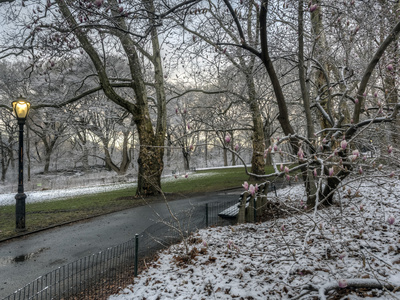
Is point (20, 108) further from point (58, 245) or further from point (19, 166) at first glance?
point (58, 245)

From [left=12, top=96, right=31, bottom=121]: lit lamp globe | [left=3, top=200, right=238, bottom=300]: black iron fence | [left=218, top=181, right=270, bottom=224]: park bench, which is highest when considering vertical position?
[left=12, top=96, right=31, bottom=121]: lit lamp globe

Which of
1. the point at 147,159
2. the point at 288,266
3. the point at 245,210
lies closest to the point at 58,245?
the point at 245,210

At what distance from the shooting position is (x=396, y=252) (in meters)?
3.90

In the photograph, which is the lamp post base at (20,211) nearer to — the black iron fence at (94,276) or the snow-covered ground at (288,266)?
the black iron fence at (94,276)

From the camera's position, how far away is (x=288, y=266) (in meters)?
4.21

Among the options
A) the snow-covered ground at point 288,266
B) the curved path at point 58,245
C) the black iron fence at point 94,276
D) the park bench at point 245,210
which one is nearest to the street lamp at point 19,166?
the curved path at point 58,245

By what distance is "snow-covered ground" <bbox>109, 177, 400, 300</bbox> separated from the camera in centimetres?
323

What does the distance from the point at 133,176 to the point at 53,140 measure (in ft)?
35.9

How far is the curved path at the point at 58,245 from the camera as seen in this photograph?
17.0 feet

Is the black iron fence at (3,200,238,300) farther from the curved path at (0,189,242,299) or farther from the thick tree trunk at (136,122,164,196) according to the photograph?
the thick tree trunk at (136,122,164,196)

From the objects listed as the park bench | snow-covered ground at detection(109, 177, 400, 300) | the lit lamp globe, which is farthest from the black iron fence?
the lit lamp globe

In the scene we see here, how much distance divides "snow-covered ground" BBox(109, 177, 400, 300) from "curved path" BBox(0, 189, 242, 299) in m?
A: 1.72

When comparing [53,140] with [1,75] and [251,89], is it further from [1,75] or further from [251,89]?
[251,89]

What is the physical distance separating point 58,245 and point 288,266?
18.2ft
